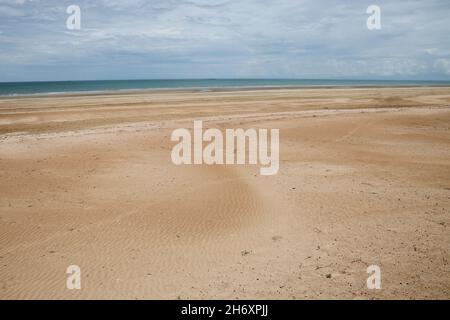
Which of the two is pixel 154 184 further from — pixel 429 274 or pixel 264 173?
pixel 429 274

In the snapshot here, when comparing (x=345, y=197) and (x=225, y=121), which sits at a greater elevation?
(x=225, y=121)

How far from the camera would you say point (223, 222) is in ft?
30.3

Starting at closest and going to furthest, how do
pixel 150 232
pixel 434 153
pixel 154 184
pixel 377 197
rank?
1. pixel 150 232
2. pixel 377 197
3. pixel 154 184
4. pixel 434 153

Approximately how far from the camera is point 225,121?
82.8ft

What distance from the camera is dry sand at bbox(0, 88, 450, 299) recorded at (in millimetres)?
6395

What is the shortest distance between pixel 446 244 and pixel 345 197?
3374 mm

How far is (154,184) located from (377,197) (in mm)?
7078

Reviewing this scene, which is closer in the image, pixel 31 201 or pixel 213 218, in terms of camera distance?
pixel 213 218

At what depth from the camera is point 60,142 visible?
18672mm

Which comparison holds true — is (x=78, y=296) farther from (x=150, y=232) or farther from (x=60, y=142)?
(x=60, y=142)

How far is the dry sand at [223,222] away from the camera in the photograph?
6.39 m
